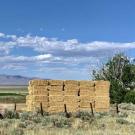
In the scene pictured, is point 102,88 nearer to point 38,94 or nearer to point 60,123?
point 38,94

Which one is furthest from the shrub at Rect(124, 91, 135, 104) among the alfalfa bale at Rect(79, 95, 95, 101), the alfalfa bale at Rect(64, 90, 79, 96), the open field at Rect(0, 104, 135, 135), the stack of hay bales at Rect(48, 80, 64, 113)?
the open field at Rect(0, 104, 135, 135)

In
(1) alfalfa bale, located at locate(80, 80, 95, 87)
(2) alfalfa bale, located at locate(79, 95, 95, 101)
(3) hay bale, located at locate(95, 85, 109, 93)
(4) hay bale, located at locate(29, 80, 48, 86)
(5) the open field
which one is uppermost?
(4) hay bale, located at locate(29, 80, 48, 86)

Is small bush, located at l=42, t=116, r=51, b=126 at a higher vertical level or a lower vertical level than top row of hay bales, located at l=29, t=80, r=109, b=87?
lower

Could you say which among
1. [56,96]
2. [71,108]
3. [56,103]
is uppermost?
[56,96]

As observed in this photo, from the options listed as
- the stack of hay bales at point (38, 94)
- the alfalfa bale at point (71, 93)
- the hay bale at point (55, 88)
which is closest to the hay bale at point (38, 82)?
the stack of hay bales at point (38, 94)

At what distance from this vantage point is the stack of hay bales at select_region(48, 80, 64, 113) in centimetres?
3687

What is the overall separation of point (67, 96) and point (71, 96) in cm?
34

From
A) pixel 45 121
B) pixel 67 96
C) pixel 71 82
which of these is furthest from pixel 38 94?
pixel 45 121

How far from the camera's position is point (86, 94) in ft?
126

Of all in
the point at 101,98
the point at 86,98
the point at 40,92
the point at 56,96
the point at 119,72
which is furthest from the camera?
the point at 119,72

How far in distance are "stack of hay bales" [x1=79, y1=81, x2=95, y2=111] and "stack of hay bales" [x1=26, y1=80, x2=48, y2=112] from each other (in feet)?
9.74

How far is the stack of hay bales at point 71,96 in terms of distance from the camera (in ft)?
A: 123

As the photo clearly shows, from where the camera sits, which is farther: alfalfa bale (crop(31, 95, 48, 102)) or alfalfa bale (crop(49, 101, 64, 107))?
alfalfa bale (crop(49, 101, 64, 107))

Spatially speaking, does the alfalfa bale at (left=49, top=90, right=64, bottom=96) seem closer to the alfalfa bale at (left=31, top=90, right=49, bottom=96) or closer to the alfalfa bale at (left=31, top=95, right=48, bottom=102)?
the alfalfa bale at (left=31, top=90, right=49, bottom=96)
